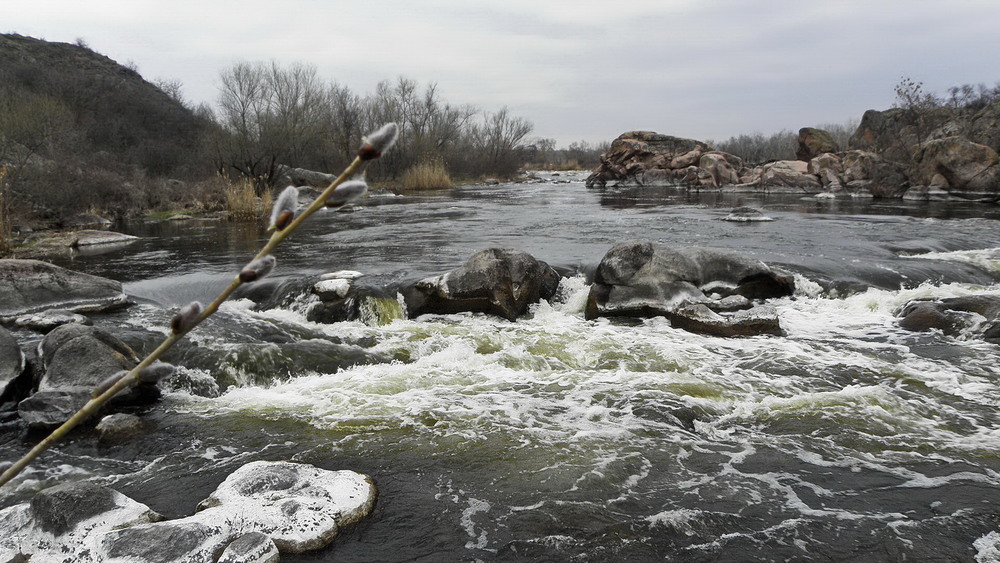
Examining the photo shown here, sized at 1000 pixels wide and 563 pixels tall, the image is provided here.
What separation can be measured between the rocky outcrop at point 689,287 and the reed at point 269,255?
805 centimetres

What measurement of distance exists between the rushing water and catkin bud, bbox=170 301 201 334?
3.28 m

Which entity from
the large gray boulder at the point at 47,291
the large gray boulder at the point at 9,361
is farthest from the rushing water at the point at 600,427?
the large gray boulder at the point at 9,361

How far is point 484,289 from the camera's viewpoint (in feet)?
30.1

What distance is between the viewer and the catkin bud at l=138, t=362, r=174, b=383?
844 millimetres

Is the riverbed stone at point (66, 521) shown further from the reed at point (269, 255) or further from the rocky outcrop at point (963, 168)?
the rocky outcrop at point (963, 168)

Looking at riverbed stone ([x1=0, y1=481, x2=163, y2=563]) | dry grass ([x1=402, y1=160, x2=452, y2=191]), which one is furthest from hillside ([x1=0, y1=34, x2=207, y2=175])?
riverbed stone ([x1=0, y1=481, x2=163, y2=563])

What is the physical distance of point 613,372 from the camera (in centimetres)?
686

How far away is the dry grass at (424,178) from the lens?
42.5 m

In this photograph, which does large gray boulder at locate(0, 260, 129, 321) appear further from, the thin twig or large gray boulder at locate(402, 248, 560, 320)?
the thin twig

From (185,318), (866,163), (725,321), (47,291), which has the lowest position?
(725,321)

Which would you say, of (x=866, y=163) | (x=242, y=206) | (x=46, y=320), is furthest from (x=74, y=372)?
(x=866, y=163)

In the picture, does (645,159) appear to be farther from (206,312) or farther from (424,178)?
(206,312)

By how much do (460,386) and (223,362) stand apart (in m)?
2.73

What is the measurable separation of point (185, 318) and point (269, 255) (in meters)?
0.13
